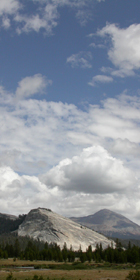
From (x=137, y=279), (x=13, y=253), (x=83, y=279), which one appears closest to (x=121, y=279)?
(x=83, y=279)

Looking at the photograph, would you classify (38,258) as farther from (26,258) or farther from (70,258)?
(70,258)

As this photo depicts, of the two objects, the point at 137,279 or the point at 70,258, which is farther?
the point at 70,258

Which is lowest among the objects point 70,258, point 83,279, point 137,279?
point 70,258

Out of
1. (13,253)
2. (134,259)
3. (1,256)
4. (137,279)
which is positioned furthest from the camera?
(13,253)

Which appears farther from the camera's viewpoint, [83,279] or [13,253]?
[13,253]

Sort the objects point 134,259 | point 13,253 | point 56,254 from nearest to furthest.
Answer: point 134,259 → point 56,254 → point 13,253

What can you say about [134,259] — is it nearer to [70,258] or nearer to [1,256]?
Result: [70,258]

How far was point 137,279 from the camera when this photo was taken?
125 feet

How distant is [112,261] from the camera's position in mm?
132375

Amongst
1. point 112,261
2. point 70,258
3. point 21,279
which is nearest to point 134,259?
point 112,261

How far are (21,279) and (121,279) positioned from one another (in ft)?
70.4

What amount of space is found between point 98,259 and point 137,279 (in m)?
110

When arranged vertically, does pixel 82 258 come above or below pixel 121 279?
below

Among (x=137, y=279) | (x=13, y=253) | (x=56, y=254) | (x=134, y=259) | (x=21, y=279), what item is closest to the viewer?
(x=137, y=279)
